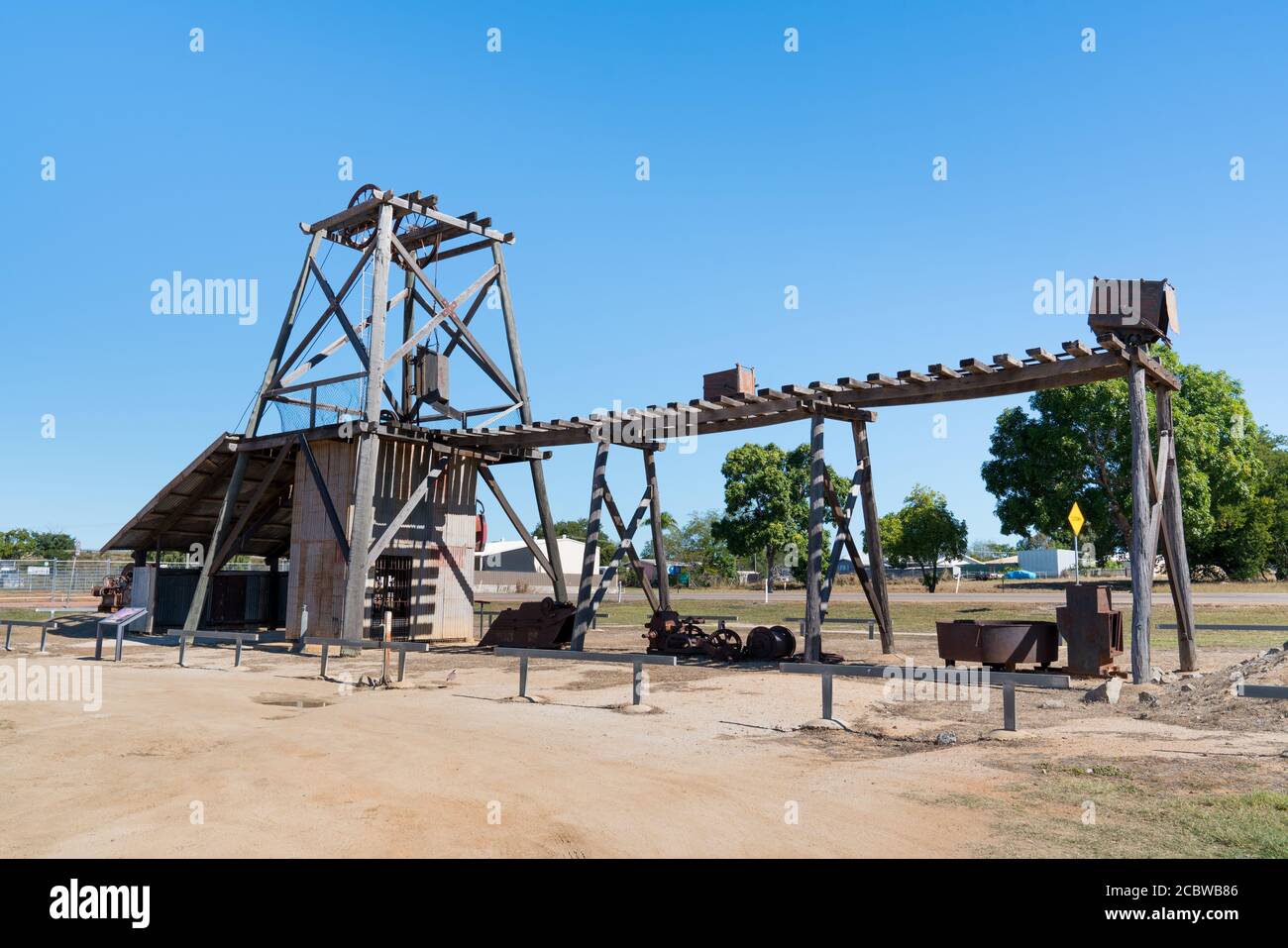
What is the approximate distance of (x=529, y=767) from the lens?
28.5 feet

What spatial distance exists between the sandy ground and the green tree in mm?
33845

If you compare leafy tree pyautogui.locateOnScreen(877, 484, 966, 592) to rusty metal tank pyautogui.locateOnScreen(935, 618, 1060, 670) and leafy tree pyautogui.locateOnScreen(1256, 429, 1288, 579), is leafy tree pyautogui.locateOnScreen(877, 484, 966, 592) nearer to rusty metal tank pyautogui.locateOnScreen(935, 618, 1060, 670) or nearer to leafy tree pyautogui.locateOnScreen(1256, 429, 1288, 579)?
leafy tree pyautogui.locateOnScreen(1256, 429, 1288, 579)

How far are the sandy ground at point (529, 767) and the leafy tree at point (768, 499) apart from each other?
152 ft

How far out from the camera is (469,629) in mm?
24859

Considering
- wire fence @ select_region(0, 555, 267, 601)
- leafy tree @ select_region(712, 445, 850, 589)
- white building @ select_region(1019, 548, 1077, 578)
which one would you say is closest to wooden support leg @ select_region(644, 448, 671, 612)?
wire fence @ select_region(0, 555, 267, 601)

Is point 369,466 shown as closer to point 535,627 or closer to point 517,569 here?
Result: point 535,627

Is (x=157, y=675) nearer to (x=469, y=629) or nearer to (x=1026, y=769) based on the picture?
(x=469, y=629)

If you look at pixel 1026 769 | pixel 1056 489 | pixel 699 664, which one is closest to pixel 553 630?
pixel 699 664

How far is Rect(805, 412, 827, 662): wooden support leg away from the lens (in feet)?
53.6

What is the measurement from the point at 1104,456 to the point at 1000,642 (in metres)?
33.3

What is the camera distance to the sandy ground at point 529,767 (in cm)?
631

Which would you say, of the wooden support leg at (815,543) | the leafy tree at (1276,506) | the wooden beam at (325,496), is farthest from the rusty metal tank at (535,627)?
the leafy tree at (1276,506)

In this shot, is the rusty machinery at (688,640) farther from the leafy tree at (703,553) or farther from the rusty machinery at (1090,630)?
the leafy tree at (703,553)
